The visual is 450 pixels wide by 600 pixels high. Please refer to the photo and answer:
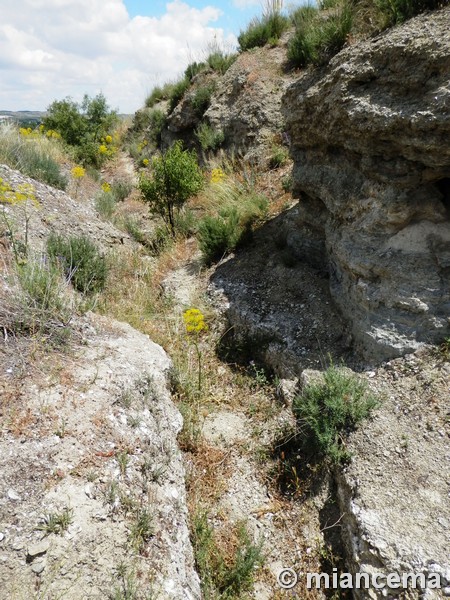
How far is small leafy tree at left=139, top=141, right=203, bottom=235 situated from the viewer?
24.3 feet

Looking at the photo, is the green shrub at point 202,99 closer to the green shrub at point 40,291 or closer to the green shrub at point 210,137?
the green shrub at point 210,137

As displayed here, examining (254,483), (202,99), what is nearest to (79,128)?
(202,99)

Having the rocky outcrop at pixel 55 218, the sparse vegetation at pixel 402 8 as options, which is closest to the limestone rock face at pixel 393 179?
the sparse vegetation at pixel 402 8

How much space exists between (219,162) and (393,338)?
7092 millimetres

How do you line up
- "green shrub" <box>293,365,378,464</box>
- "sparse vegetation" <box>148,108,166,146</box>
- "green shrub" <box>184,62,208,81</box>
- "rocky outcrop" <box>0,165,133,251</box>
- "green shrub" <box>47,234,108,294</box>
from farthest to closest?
"sparse vegetation" <box>148,108,166,146</box>, "green shrub" <box>184,62,208,81</box>, "rocky outcrop" <box>0,165,133,251</box>, "green shrub" <box>47,234,108,294</box>, "green shrub" <box>293,365,378,464</box>

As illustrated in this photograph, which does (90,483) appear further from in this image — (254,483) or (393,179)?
(393,179)

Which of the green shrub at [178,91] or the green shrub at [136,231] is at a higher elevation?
the green shrub at [178,91]

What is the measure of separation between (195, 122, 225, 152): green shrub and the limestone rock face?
5.92 metres

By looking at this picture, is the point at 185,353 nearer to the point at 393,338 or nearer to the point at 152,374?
the point at 152,374

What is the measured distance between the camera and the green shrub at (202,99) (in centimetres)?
1137

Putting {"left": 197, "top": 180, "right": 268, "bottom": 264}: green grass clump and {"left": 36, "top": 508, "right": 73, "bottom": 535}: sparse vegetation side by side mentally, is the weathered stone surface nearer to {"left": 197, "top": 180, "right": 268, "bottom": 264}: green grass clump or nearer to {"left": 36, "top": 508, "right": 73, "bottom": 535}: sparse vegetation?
{"left": 197, "top": 180, "right": 268, "bottom": 264}: green grass clump

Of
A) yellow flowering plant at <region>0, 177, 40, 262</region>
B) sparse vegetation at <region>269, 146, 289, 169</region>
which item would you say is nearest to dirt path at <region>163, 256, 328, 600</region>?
yellow flowering plant at <region>0, 177, 40, 262</region>

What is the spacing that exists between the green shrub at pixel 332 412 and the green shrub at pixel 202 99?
393 inches

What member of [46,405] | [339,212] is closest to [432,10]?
[339,212]
